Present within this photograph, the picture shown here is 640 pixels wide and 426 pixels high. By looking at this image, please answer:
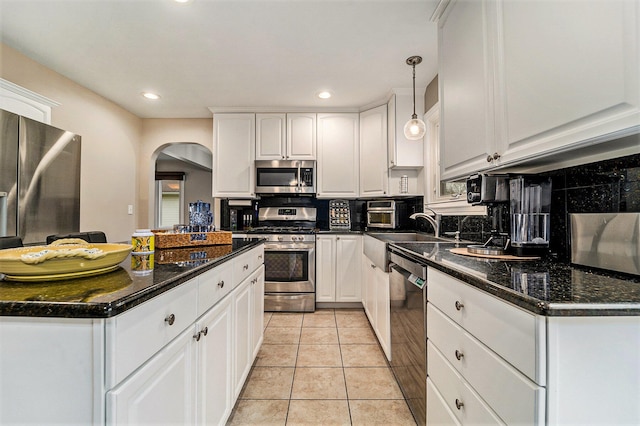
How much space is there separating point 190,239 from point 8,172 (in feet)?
5.05

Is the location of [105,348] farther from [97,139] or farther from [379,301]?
[97,139]

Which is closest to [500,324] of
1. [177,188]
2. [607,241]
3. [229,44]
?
[607,241]

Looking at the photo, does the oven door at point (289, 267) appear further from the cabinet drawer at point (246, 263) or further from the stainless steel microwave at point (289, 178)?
the cabinet drawer at point (246, 263)

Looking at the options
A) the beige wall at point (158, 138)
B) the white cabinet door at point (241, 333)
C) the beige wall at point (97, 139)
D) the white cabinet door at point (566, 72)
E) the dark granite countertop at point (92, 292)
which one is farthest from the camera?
the beige wall at point (158, 138)

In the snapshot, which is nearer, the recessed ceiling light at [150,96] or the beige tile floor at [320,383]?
the beige tile floor at [320,383]

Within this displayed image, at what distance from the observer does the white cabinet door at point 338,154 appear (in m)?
3.40

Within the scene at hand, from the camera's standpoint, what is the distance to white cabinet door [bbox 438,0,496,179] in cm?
127

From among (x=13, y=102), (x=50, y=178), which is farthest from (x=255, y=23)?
(x=50, y=178)

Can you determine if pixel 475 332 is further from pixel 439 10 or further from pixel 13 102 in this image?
pixel 13 102

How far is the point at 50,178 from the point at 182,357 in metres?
2.30

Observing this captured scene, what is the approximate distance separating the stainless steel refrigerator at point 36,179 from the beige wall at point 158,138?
1308 millimetres

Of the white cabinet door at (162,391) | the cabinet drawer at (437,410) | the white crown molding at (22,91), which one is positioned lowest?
the cabinet drawer at (437,410)

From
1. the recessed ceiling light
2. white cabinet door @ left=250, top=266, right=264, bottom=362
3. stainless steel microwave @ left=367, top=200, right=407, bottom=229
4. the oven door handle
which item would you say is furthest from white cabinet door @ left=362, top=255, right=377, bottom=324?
the recessed ceiling light

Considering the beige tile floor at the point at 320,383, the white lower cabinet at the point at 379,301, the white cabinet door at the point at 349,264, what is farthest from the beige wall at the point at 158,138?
the white lower cabinet at the point at 379,301
